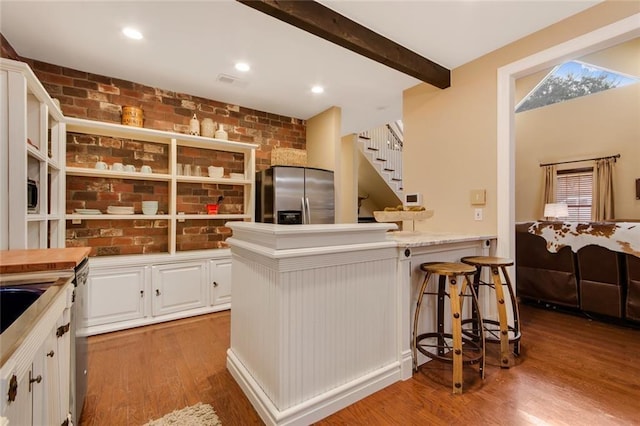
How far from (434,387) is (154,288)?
2747 millimetres

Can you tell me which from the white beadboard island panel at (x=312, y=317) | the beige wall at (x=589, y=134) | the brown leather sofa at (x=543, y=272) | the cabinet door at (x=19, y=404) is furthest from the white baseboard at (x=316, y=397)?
the beige wall at (x=589, y=134)

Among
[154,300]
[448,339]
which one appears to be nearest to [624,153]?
[448,339]

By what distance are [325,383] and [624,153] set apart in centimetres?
675

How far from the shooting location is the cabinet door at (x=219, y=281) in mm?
3430

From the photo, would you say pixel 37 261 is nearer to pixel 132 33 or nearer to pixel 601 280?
pixel 132 33

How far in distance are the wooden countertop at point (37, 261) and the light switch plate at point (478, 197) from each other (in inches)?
119

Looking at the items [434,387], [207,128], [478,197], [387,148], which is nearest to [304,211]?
[207,128]

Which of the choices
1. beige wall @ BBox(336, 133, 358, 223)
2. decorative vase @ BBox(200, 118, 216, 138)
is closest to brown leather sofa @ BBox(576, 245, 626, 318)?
beige wall @ BBox(336, 133, 358, 223)

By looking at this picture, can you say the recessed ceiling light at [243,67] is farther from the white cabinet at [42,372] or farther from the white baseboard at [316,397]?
the white baseboard at [316,397]

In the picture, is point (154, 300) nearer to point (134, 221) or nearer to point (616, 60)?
point (134, 221)

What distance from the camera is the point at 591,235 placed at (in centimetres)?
299

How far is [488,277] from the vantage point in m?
2.69

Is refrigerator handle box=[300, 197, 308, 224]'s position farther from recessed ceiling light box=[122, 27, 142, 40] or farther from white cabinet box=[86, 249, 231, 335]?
recessed ceiling light box=[122, 27, 142, 40]


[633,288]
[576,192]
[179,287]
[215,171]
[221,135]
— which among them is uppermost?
[221,135]
